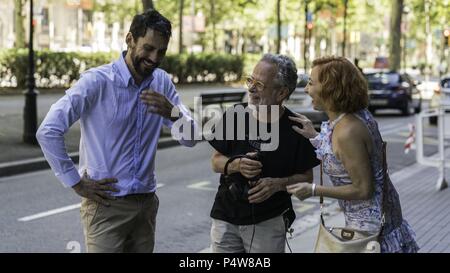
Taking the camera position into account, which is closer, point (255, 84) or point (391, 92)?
point (255, 84)

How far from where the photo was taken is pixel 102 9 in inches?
2073

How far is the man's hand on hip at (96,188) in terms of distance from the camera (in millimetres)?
3379

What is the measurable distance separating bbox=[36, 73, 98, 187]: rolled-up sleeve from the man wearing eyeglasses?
2.44ft

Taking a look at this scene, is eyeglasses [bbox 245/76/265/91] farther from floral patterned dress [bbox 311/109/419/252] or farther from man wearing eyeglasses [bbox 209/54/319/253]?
floral patterned dress [bbox 311/109/419/252]

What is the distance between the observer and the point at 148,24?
3.38 m

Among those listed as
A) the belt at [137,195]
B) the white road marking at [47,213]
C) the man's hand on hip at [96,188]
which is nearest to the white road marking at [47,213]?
the white road marking at [47,213]

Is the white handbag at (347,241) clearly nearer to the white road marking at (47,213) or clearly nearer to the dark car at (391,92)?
the white road marking at (47,213)

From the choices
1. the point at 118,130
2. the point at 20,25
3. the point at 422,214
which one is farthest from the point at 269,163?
the point at 20,25

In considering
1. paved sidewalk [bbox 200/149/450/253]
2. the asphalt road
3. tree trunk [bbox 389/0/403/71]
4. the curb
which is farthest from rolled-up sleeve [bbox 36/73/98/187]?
tree trunk [bbox 389/0/403/71]

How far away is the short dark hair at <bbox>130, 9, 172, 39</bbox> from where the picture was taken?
3379 millimetres

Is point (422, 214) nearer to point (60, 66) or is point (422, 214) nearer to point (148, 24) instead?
point (148, 24)

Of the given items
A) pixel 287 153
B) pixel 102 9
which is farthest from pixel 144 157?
pixel 102 9

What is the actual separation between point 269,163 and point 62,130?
101cm

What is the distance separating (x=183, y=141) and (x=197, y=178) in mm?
7626
